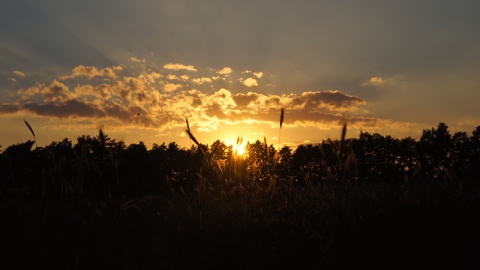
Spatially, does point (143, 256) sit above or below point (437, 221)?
below

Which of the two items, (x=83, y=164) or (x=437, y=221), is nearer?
(x=437, y=221)

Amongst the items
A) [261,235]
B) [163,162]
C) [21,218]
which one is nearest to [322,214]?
[261,235]

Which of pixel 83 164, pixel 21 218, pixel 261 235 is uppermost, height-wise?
pixel 83 164

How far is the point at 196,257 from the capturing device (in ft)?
12.5

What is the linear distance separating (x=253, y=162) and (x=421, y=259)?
8.22ft

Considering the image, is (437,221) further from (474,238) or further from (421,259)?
(421,259)

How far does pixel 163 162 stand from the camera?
154 feet

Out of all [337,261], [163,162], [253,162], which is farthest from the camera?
[163,162]

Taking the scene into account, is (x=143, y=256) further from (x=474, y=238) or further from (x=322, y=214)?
(x=474, y=238)

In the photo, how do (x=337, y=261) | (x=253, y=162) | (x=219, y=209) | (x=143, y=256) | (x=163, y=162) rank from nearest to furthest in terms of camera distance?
(x=337, y=261) < (x=143, y=256) < (x=219, y=209) < (x=253, y=162) < (x=163, y=162)

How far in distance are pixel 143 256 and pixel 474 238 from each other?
10.3 feet

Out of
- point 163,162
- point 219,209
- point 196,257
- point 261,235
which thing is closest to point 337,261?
point 261,235

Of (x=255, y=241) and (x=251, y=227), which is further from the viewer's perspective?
(x=251, y=227)

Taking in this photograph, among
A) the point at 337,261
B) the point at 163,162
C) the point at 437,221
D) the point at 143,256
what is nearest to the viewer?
the point at 337,261
